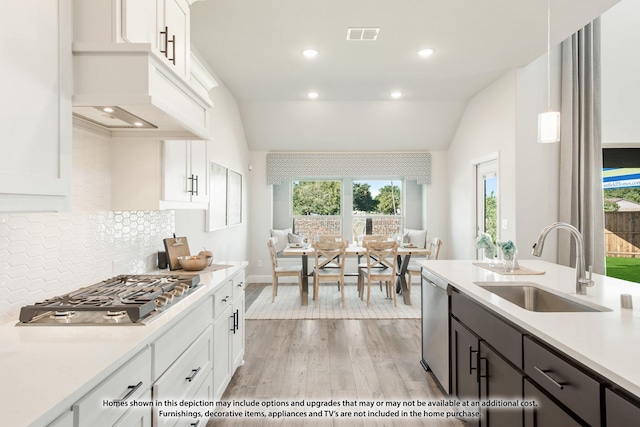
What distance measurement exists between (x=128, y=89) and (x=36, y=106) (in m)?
0.36

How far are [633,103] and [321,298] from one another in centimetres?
482

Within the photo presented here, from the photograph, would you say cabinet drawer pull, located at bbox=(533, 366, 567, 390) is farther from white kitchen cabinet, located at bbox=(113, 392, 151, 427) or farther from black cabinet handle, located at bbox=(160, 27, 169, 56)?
black cabinet handle, located at bbox=(160, 27, 169, 56)

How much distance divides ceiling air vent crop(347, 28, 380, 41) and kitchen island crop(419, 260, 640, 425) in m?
2.32

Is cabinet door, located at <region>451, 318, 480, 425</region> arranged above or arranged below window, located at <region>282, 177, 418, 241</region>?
below

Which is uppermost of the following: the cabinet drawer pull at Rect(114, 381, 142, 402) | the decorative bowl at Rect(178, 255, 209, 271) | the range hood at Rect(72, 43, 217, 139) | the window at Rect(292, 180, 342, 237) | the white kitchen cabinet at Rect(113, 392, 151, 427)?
the range hood at Rect(72, 43, 217, 139)

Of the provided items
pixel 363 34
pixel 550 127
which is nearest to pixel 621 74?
pixel 550 127

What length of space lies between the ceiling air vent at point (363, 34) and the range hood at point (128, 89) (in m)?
1.90

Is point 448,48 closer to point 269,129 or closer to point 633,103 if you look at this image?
point 633,103

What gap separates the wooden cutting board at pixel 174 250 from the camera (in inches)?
104

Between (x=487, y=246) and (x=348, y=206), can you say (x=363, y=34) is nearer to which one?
(x=487, y=246)

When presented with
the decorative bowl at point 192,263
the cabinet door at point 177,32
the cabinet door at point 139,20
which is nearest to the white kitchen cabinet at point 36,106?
the cabinet door at point 139,20

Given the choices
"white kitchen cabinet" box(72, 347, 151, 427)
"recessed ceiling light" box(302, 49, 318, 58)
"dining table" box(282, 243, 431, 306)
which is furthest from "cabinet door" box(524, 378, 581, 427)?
"dining table" box(282, 243, 431, 306)

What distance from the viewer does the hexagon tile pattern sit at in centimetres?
149

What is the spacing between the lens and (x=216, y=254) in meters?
4.48
